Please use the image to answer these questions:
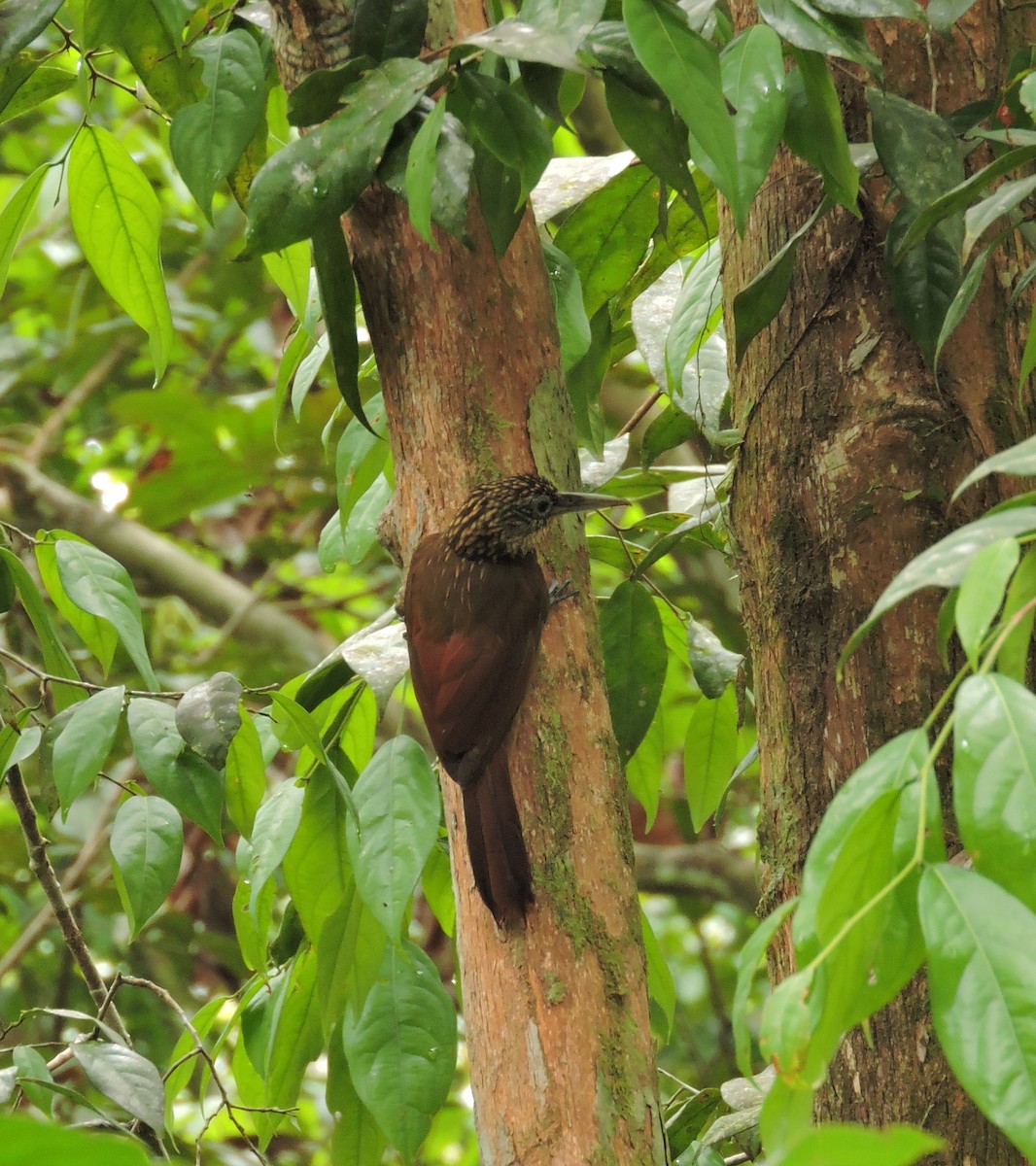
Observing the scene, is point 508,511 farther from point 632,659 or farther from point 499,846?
point 499,846

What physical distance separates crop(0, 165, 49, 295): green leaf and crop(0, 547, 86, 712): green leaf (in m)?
0.42

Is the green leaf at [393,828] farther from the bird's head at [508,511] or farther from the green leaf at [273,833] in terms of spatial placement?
the bird's head at [508,511]

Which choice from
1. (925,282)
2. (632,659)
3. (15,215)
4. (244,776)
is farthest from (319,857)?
(925,282)

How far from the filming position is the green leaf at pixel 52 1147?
0.52 meters

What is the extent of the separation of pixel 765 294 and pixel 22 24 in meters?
1.00

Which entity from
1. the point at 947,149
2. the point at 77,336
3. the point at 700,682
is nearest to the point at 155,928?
the point at 77,336

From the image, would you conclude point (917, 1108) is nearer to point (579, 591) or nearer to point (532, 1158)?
point (532, 1158)

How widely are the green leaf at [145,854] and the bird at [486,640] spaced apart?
0.41 m

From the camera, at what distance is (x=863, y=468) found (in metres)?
1.93

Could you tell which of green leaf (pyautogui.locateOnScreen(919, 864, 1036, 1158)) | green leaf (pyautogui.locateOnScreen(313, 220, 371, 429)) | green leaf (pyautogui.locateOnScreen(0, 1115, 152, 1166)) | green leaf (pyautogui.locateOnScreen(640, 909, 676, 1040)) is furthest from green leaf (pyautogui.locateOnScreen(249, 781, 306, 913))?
green leaf (pyautogui.locateOnScreen(0, 1115, 152, 1166))

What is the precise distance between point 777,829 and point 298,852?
0.71m

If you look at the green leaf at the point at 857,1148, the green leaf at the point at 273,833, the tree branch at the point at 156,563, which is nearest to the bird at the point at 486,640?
the green leaf at the point at 273,833

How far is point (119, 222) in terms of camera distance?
6.64ft

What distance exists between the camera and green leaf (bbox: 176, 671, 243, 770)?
1797mm
